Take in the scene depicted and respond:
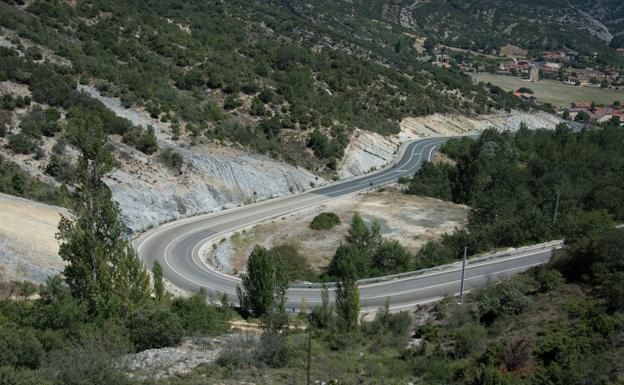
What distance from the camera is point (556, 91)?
156 metres

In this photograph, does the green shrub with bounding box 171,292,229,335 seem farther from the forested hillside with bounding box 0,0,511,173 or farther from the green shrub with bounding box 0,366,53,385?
Answer: the forested hillside with bounding box 0,0,511,173

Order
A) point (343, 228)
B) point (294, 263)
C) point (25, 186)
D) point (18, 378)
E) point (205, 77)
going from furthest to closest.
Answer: point (205, 77)
point (343, 228)
point (294, 263)
point (25, 186)
point (18, 378)

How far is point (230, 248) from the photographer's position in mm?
40312

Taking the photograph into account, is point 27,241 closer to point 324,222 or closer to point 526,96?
point 324,222

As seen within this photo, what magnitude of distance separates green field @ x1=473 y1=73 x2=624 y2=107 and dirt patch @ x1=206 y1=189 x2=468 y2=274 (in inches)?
3990

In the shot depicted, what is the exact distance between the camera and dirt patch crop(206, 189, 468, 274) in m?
39.7

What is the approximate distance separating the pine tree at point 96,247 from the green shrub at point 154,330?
1.24 meters

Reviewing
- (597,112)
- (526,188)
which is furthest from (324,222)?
(597,112)

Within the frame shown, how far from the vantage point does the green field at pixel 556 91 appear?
477 ft

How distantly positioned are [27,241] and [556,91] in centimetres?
15154

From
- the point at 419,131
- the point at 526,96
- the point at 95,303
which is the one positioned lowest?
the point at 419,131

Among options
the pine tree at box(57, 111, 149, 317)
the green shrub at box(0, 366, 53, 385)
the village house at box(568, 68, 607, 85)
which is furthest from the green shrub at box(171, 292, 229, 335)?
the village house at box(568, 68, 607, 85)

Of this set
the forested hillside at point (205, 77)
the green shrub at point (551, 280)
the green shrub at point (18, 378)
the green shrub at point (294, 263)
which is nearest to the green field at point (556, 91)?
the forested hillside at point (205, 77)

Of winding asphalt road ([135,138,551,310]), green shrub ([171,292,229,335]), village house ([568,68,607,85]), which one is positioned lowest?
winding asphalt road ([135,138,551,310])
